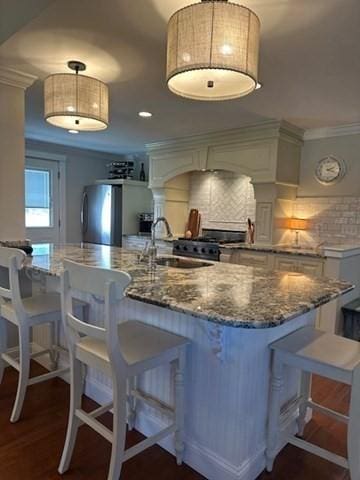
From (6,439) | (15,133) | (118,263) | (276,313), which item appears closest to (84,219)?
(15,133)

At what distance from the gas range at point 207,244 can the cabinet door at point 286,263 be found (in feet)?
2.44

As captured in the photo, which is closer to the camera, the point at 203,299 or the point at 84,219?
the point at 203,299

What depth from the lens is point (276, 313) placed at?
1.18 m

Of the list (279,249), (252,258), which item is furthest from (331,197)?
(252,258)

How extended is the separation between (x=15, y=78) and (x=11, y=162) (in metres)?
0.62

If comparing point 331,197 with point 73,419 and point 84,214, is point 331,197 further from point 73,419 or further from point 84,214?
point 84,214

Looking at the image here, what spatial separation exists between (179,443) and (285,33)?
2.22 meters

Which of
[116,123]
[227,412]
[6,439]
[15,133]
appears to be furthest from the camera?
[116,123]

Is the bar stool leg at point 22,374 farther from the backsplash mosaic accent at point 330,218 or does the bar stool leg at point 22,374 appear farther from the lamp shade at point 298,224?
the backsplash mosaic accent at point 330,218

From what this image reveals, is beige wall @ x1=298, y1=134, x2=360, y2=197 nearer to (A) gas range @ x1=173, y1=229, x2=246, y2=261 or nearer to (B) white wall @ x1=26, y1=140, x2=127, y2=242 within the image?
(A) gas range @ x1=173, y1=229, x2=246, y2=261

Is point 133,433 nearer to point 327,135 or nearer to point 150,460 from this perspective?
point 150,460

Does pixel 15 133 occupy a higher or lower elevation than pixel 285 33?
lower

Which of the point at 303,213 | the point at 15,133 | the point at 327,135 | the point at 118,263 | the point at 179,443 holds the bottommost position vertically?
the point at 179,443

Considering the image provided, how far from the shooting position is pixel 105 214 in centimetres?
531
